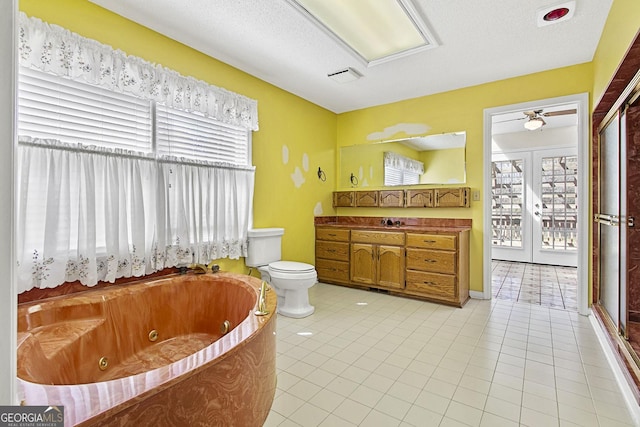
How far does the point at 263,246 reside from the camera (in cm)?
324

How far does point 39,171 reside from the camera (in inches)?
71.1

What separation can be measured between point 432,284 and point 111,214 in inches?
119

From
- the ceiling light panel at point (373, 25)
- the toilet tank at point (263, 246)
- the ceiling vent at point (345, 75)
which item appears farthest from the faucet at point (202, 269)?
the ceiling vent at point (345, 75)

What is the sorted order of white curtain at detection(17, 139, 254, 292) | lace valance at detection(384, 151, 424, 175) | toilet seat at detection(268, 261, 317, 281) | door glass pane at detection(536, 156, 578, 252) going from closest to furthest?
white curtain at detection(17, 139, 254, 292) < toilet seat at detection(268, 261, 317, 281) < lace valance at detection(384, 151, 424, 175) < door glass pane at detection(536, 156, 578, 252)

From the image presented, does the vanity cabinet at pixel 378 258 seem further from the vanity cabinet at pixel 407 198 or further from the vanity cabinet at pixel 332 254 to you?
the vanity cabinet at pixel 407 198

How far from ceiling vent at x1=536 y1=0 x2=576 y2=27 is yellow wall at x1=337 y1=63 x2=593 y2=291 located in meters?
1.01

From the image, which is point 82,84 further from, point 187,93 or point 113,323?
point 113,323

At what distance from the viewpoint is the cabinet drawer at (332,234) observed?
4.02 m

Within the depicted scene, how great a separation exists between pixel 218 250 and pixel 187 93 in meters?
1.39

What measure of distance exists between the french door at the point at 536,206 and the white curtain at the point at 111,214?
522 centimetres

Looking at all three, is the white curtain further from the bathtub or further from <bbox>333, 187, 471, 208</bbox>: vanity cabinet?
<bbox>333, 187, 471, 208</bbox>: vanity cabinet

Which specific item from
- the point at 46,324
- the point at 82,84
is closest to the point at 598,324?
the point at 46,324

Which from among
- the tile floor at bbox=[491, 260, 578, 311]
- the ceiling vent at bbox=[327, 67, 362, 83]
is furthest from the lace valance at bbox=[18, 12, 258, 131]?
the tile floor at bbox=[491, 260, 578, 311]

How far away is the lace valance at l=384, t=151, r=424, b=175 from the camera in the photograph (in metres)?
4.00
